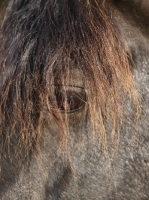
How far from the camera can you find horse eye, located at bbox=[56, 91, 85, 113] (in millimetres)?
1338

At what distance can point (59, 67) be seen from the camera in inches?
51.3

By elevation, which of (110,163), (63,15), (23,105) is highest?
(63,15)

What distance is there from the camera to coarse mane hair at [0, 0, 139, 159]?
130cm

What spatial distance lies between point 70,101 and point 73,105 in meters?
0.02

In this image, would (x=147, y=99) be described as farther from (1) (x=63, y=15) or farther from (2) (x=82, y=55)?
(1) (x=63, y=15)

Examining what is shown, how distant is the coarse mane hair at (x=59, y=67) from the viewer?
1.30 m

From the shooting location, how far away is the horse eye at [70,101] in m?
1.34

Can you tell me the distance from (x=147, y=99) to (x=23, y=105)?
42 cm

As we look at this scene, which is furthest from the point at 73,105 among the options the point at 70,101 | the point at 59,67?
the point at 59,67

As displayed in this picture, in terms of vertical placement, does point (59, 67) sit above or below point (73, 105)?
above

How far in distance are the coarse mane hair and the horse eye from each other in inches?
1.0

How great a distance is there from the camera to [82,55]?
133 centimetres

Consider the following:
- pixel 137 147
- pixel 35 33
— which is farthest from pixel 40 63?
pixel 137 147

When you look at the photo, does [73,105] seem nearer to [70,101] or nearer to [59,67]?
[70,101]
